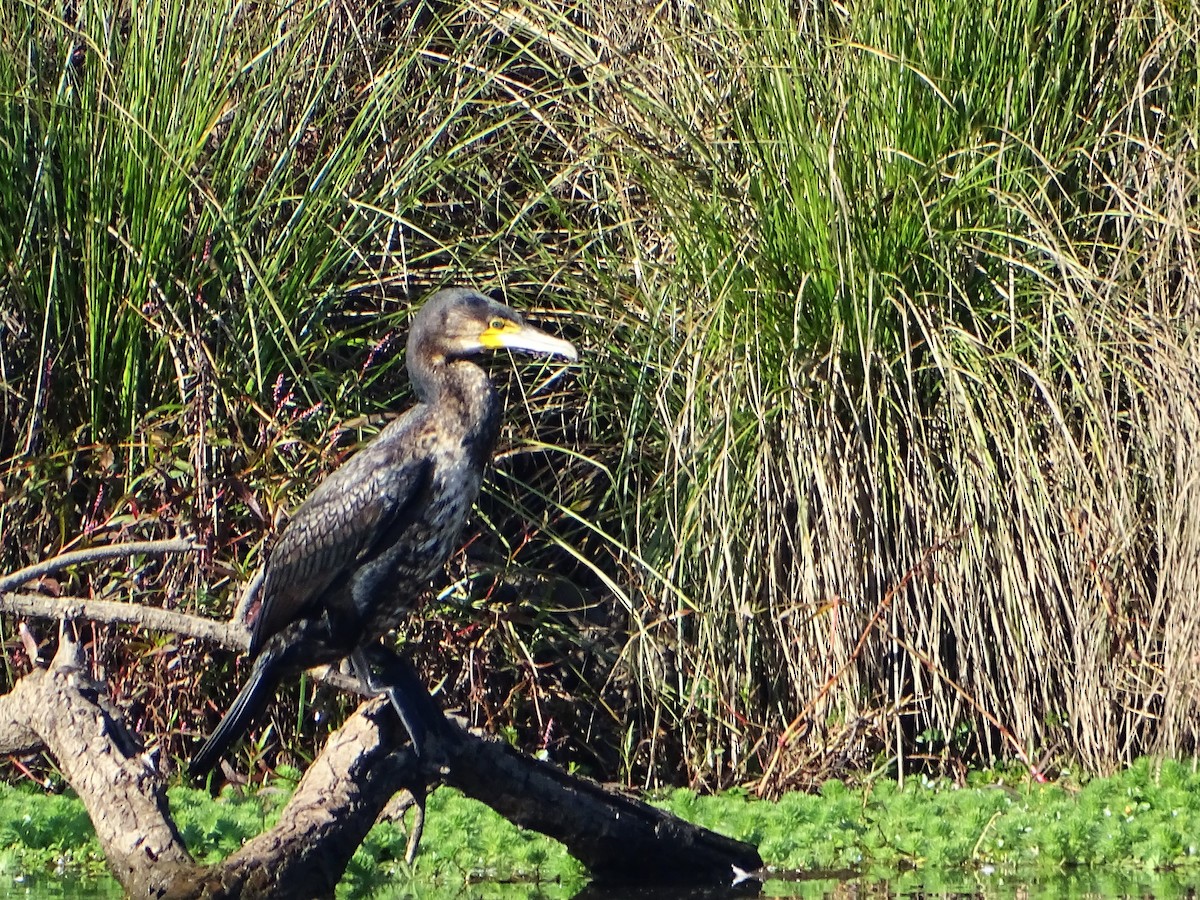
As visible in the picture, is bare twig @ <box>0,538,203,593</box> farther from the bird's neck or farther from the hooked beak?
the hooked beak

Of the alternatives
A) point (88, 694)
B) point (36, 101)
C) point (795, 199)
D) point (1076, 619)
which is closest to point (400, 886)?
point (88, 694)

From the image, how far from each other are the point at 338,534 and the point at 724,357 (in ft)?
4.97

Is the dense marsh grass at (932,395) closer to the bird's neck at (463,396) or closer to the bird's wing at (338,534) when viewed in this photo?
the bird's neck at (463,396)

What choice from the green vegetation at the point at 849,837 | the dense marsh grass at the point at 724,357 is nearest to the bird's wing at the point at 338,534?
the green vegetation at the point at 849,837

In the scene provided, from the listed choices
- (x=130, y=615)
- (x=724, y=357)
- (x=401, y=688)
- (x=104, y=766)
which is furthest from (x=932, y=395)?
(x=104, y=766)

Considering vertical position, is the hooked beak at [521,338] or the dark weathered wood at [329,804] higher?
the hooked beak at [521,338]

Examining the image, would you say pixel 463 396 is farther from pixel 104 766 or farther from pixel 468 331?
pixel 104 766

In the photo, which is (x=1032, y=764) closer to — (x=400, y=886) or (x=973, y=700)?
(x=973, y=700)

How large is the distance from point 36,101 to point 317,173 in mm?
852

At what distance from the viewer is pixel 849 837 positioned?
166 inches

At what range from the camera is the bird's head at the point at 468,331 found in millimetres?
4156

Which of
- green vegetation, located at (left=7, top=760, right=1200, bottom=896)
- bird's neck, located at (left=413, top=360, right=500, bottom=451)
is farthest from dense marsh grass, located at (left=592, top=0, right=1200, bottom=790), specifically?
bird's neck, located at (left=413, top=360, right=500, bottom=451)

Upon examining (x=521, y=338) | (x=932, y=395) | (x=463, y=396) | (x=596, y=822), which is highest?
(x=521, y=338)

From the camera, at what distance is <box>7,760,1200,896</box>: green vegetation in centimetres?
404
